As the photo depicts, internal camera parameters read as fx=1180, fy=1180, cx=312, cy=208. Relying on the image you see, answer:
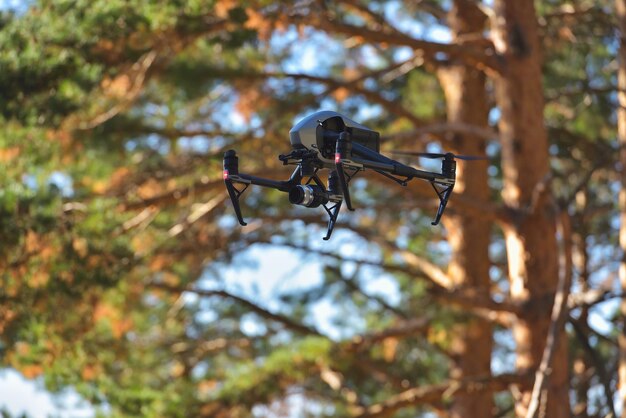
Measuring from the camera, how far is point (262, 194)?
45.9ft

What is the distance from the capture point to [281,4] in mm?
9461

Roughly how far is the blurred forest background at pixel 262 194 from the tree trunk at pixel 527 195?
0.02 meters

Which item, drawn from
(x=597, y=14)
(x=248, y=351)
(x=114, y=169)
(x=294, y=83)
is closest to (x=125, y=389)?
(x=114, y=169)

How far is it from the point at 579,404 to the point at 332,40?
591cm

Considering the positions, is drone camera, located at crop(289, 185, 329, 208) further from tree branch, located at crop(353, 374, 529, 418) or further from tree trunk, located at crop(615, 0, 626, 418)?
tree trunk, located at crop(615, 0, 626, 418)

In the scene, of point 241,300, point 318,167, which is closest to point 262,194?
point 241,300

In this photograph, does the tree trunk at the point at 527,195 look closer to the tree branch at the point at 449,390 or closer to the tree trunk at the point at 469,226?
the tree branch at the point at 449,390

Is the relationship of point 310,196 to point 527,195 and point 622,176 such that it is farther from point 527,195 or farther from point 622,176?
point 622,176

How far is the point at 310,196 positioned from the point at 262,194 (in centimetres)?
949

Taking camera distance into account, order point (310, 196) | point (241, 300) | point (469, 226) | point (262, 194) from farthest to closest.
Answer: point (262, 194) → point (469, 226) → point (241, 300) → point (310, 196)

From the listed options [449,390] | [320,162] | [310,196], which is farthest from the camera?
[449,390]

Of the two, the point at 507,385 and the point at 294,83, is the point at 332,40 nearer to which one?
the point at 294,83

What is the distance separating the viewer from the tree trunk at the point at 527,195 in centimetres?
954

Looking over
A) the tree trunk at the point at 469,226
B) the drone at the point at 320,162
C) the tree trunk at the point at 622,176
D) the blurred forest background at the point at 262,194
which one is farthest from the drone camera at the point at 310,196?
the tree trunk at the point at 469,226
